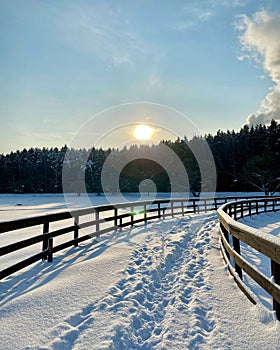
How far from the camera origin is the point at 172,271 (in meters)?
5.42

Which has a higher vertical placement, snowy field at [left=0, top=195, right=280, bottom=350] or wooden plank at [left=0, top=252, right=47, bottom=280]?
wooden plank at [left=0, top=252, right=47, bottom=280]

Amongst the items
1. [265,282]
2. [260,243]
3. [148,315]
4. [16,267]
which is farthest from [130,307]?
[16,267]

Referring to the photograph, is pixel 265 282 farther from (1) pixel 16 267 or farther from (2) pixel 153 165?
(2) pixel 153 165

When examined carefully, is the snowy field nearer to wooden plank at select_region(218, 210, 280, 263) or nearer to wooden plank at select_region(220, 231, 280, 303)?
wooden plank at select_region(220, 231, 280, 303)

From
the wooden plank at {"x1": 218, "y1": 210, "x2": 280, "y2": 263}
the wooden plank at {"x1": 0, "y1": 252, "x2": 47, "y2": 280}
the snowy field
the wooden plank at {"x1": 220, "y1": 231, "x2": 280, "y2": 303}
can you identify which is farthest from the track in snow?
the wooden plank at {"x1": 0, "y1": 252, "x2": 47, "y2": 280}

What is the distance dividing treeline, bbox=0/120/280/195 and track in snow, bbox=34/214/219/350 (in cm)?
4073

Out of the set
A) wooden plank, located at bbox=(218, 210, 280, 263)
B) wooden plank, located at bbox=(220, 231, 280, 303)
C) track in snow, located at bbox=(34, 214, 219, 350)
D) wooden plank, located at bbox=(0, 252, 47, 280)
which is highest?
wooden plank, located at bbox=(218, 210, 280, 263)

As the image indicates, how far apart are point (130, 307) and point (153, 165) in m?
56.9

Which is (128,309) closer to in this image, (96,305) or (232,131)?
(96,305)

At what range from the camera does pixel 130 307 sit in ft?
12.0

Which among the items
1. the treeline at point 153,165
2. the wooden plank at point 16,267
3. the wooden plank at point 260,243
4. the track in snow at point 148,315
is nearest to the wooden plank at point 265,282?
the wooden plank at point 260,243

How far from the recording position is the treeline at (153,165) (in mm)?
45481

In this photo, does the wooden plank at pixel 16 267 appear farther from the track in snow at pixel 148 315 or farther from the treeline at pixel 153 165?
the treeline at pixel 153 165

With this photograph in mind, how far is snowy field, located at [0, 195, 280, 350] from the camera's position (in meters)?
2.86
